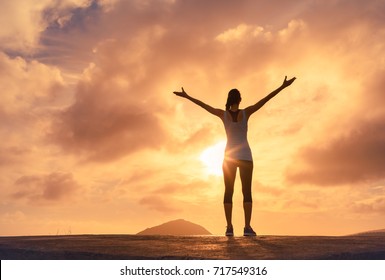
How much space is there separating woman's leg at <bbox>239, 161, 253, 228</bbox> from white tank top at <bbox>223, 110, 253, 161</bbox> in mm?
194

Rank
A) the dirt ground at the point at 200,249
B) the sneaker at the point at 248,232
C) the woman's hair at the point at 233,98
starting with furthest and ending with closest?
the woman's hair at the point at 233,98 → the sneaker at the point at 248,232 → the dirt ground at the point at 200,249

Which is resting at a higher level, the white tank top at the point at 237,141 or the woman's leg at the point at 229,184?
the white tank top at the point at 237,141

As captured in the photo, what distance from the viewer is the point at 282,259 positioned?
9.08m

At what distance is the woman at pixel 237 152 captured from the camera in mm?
12797

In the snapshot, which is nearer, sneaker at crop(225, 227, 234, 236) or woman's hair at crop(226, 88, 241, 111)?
sneaker at crop(225, 227, 234, 236)

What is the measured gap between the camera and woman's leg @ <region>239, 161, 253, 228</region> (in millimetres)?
12719

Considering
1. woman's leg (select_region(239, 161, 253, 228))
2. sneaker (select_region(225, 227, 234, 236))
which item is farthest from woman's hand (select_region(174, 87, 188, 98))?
sneaker (select_region(225, 227, 234, 236))

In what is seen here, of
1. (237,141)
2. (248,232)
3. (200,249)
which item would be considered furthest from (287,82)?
(200,249)

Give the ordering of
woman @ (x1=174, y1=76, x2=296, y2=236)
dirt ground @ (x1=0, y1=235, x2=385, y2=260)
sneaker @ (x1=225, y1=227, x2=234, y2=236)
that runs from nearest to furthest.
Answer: dirt ground @ (x1=0, y1=235, x2=385, y2=260)
woman @ (x1=174, y1=76, x2=296, y2=236)
sneaker @ (x1=225, y1=227, x2=234, y2=236)

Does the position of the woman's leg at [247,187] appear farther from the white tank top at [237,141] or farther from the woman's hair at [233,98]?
the woman's hair at [233,98]

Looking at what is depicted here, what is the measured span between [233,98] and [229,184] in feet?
6.88

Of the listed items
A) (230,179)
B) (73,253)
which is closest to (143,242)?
(73,253)

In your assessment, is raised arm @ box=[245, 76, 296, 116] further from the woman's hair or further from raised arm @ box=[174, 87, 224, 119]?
raised arm @ box=[174, 87, 224, 119]

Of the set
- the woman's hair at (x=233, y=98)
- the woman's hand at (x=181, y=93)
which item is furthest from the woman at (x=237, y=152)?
the woman's hand at (x=181, y=93)
